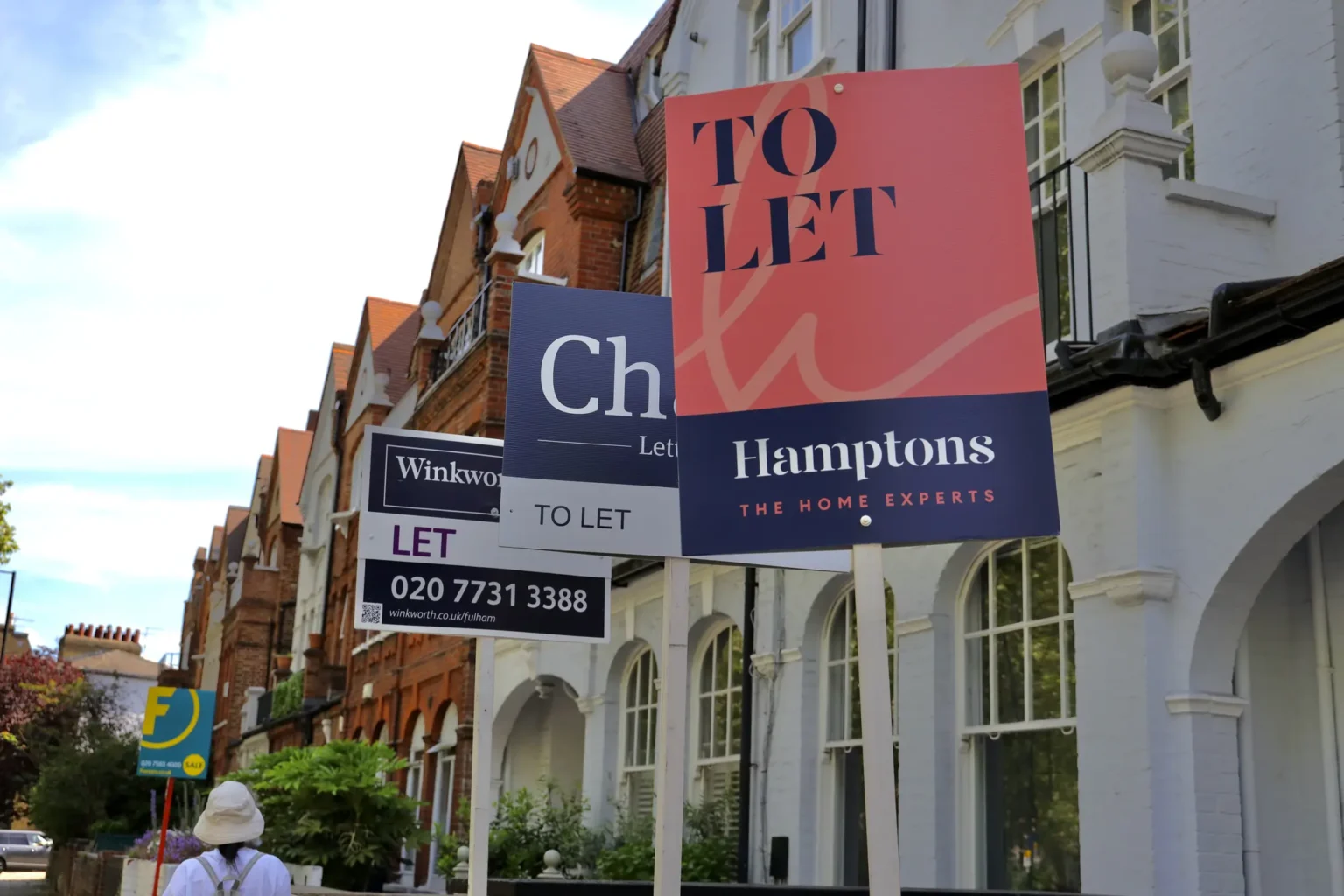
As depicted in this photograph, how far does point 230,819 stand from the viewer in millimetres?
5398

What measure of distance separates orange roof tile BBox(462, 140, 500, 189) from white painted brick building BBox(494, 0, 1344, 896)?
49.0 ft

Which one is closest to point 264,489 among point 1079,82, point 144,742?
point 144,742

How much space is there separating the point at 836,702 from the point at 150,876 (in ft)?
25.3

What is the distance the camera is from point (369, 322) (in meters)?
30.9

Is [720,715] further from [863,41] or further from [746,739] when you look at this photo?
[863,41]

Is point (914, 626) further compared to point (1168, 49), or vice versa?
point (914, 626)

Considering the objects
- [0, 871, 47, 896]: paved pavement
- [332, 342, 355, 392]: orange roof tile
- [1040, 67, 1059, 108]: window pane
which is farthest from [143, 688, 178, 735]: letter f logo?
[332, 342, 355, 392]: orange roof tile

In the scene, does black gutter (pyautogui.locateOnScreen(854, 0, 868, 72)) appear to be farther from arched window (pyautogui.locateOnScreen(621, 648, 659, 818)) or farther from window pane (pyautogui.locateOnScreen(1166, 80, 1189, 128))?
arched window (pyautogui.locateOnScreen(621, 648, 659, 818))

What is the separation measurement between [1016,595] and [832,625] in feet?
7.68

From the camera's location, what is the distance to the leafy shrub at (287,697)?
31089 millimetres

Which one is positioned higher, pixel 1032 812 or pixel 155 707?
pixel 155 707

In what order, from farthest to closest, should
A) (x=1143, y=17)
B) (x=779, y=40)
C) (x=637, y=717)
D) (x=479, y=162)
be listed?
(x=479, y=162), (x=637, y=717), (x=779, y=40), (x=1143, y=17)

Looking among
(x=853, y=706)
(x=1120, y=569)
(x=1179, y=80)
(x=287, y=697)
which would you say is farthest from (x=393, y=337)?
(x=1120, y=569)

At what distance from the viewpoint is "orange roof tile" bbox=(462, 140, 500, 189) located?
977 inches
